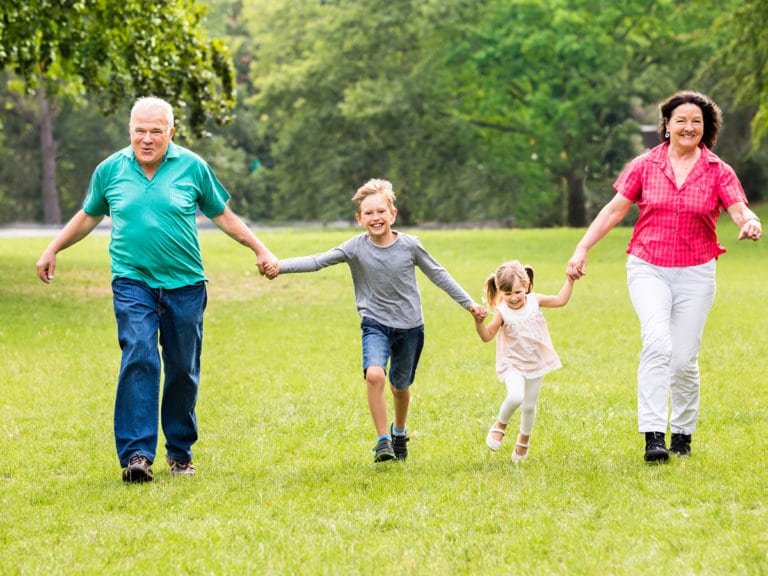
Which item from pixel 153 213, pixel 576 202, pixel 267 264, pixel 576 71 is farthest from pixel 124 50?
pixel 576 202

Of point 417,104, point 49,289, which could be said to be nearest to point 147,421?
point 49,289

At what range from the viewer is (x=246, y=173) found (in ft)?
219

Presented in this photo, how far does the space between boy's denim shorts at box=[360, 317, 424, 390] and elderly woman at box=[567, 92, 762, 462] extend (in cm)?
108

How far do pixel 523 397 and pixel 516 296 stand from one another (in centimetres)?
62

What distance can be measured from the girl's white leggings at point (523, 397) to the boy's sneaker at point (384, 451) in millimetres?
754

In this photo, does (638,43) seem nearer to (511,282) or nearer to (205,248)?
(205,248)

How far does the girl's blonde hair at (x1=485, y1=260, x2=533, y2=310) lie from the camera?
7109 millimetres

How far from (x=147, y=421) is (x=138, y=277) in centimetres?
84

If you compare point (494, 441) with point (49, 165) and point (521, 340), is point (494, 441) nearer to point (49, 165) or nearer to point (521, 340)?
point (521, 340)

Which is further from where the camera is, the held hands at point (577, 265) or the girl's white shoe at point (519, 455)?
the girl's white shoe at point (519, 455)

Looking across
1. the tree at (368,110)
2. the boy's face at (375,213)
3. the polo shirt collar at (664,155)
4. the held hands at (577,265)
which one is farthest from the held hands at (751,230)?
the tree at (368,110)

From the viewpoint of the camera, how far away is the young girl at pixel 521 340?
7090mm

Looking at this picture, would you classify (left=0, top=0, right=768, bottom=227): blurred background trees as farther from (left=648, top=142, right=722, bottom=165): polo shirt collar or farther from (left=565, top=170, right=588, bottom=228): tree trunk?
(left=648, top=142, right=722, bottom=165): polo shirt collar

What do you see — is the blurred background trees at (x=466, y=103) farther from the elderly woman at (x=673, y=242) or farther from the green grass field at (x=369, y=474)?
the elderly woman at (x=673, y=242)
